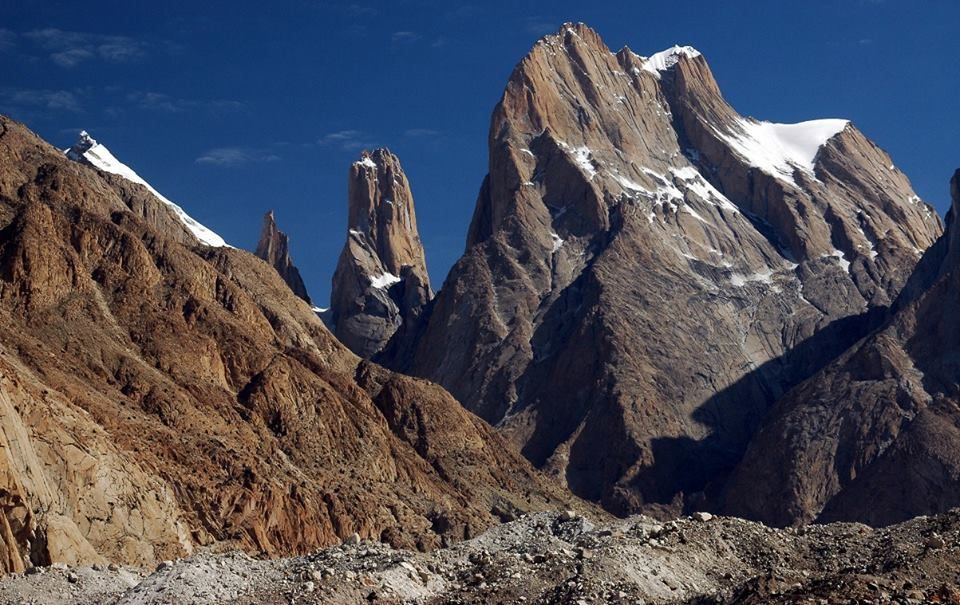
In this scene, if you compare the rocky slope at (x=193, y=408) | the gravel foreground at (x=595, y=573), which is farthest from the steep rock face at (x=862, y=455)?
the gravel foreground at (x=595, y=573)

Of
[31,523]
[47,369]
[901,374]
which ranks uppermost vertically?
[901,374]

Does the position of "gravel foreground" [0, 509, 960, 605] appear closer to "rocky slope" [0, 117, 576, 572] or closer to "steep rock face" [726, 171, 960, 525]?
"rocky slope" [0, 117, 576, 572]

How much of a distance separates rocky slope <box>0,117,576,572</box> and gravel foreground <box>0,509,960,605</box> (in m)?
21.1

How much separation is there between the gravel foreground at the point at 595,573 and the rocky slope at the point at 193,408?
21128mm

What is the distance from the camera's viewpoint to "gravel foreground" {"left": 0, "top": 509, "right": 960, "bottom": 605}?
4806 centimetres

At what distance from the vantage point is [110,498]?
296 ft

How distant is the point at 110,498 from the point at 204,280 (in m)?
58.8

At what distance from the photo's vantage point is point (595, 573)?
50.4m

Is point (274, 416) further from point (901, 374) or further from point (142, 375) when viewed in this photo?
point (901, 374)

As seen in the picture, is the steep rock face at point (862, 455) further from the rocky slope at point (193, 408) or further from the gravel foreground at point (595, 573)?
the gravel foreground at point (595, 573)

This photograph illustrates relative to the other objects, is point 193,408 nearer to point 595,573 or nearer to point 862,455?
point 595,573

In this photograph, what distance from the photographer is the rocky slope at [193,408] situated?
3696 inches

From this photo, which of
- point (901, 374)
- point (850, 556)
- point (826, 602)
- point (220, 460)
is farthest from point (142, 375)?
point (901, 374)

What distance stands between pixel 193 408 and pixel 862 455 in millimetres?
88225
